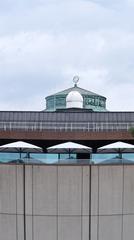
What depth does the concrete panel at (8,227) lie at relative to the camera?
16.2 meters

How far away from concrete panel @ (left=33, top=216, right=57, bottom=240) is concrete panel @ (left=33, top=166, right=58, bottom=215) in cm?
20

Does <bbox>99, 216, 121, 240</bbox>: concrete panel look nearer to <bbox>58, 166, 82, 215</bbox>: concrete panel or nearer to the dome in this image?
<bbox>58, 166, 82, 215</bbox>: concrete panel

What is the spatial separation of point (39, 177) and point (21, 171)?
0.65 metres

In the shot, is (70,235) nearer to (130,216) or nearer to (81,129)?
(130,216)

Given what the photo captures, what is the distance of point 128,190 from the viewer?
1623 cm

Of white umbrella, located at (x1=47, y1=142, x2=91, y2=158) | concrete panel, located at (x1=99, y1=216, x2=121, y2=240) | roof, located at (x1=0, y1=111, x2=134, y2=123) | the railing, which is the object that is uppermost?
roof, located at (x1=0, y1=111, x2=134, y2=123)

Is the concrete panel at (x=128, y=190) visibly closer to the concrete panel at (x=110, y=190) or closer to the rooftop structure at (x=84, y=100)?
the concrete panel at (x=110, y=190)

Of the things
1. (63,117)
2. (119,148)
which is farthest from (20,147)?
(63,117)

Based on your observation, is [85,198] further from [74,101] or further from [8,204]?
[74,101]

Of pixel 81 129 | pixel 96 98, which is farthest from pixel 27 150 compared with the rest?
pixel 96 98

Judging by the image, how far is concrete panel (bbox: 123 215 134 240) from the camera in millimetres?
16250

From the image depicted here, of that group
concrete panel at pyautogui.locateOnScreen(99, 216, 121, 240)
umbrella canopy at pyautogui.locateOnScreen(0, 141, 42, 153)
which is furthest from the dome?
concrete panel at pyautogui.locateOnScreen(99, 216, 121, 240)

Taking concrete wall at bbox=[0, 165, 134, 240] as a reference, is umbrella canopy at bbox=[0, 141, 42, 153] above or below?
above

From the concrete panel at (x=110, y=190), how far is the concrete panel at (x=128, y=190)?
0.58ft
